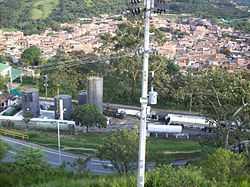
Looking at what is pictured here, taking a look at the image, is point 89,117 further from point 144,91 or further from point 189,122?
point 144,91

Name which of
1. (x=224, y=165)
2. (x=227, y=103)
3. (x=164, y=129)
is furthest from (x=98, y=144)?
(x=224, y=165)

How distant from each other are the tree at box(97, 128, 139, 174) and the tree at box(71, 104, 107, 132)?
5.64m

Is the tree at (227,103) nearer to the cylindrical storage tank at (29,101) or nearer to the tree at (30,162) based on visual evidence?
the tree at (30,162)

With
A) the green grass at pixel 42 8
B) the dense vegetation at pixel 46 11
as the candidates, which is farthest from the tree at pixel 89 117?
the green grass at pixel 42 8

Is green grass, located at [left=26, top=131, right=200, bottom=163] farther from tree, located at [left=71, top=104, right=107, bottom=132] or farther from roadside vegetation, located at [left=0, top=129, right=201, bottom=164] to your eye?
tree, located at [left=71, top=104, right=107, bottom=132]

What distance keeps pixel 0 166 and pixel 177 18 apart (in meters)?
53.6

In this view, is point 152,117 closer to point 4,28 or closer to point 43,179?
point 43,179

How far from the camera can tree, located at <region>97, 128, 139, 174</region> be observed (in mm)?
9969

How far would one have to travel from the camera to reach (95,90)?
17.9m

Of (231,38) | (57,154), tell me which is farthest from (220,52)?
(57,154)

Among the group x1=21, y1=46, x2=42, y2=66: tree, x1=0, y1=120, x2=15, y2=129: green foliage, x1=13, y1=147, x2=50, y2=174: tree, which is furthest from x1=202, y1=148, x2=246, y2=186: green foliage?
x1=21, y1=46, x2=42, y2=66: tree

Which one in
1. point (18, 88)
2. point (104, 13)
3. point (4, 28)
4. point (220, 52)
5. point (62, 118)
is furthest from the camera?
point (104, 13)

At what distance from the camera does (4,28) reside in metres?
57.8

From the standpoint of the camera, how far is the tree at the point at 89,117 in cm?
1606
